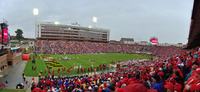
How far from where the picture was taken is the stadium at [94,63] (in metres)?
8.41

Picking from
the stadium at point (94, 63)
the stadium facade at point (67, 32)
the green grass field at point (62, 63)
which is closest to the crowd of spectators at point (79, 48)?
the stadium at point (94, 63)

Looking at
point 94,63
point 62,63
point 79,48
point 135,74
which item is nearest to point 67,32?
point 79,48

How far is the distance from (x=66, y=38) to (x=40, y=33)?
13174mm

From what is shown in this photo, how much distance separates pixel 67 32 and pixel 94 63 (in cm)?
10341

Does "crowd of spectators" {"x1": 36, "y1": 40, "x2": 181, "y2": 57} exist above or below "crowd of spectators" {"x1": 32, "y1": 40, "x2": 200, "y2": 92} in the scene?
below

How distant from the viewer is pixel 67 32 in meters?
166

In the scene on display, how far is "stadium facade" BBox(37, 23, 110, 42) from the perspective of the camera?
531 ft

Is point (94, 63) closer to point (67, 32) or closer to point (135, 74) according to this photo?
point (135, 74)

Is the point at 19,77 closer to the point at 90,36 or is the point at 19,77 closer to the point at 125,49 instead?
the point at 125,49

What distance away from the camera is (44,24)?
16362 centimetres

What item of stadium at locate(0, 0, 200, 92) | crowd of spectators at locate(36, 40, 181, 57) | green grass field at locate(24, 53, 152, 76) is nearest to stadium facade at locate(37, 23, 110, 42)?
stadium at locate(0, 0, 200, 92)

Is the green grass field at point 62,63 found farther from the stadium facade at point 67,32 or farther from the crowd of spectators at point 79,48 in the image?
the stadium facade at point 67,32

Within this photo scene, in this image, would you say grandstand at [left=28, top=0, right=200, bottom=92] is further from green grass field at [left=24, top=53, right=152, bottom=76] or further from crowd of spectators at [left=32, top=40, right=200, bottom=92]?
green grass field at [left=24, top=53, right=152, bottom=76]

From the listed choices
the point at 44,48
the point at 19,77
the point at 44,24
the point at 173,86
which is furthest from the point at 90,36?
the point at 173,86
